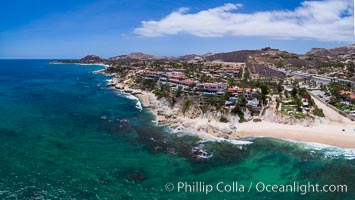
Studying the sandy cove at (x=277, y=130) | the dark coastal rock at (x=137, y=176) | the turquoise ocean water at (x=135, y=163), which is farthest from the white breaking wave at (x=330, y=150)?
the dark coastal rock at (x=137, y=176)

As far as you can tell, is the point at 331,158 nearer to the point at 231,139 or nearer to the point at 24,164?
the point at 231,139

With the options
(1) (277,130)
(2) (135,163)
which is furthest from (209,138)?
(2) (135,163)

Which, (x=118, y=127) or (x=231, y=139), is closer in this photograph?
(x=231, y=139)

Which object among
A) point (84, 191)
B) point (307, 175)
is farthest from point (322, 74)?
point (84, 191)

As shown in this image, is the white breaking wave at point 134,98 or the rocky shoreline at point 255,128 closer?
the rocky shoreline at point 255,128

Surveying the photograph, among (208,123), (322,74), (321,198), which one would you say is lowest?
(321,198)

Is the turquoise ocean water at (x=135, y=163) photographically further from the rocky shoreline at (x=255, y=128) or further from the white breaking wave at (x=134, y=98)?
the white breaking wave at (x=134, y=98)

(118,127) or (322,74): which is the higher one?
(322,74)

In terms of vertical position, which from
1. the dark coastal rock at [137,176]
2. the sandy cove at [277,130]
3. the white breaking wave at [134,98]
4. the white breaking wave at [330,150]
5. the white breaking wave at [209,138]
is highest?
the white breaking wave at [134,98]
